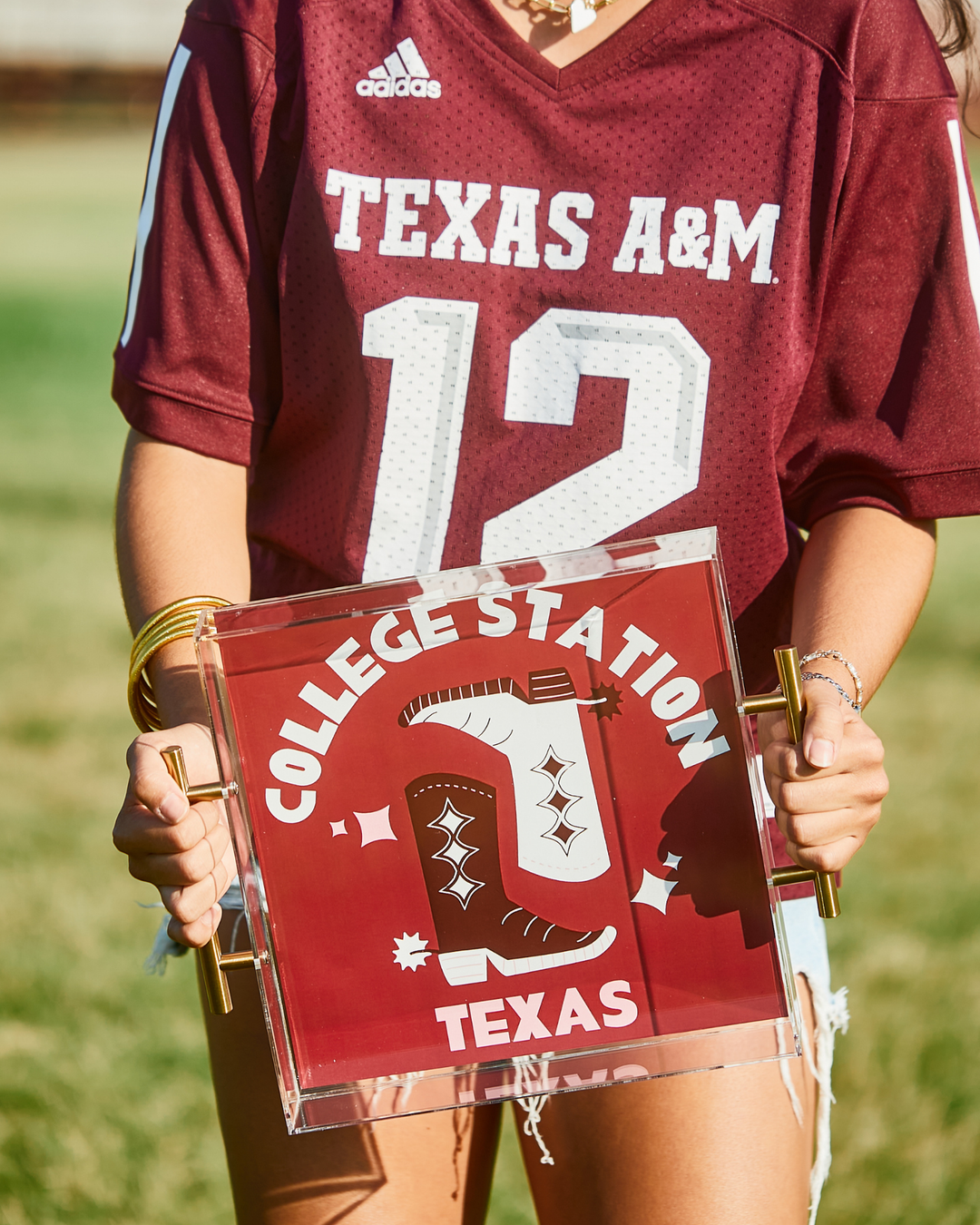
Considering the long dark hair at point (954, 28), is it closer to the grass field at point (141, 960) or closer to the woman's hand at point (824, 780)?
the woman's hand at point (824, 780)

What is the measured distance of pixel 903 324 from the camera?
1.00 metres

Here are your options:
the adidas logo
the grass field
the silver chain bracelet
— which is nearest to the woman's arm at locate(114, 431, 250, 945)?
the adidas logo

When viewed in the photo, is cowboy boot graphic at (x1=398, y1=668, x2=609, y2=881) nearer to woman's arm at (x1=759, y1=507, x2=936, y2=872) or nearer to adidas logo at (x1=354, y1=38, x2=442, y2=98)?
woman's arm at (x1=759, y1=507, x2=936, y2=872)

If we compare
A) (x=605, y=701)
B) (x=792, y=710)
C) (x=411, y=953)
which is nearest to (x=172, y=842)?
(x=411, y=953)

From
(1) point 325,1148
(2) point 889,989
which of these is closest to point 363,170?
(1) point 325,1148

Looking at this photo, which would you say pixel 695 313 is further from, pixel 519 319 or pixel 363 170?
pixel 363 170

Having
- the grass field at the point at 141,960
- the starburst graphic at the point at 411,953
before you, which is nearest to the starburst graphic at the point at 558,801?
the starburst graphic at the point at 411,953

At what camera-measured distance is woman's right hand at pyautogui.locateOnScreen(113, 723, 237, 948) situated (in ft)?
2.65

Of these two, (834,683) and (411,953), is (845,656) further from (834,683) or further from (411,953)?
(411,953)

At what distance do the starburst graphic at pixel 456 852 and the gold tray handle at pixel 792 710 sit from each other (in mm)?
203

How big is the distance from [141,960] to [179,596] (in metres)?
1.94

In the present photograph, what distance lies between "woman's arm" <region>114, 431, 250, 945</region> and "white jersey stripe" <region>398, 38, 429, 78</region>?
344 millimetres

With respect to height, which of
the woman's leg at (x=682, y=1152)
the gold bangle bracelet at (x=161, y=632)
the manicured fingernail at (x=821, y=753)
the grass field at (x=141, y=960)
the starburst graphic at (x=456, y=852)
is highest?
the gold bangle bracelet at (x=161, y=632)

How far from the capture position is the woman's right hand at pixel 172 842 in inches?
31.8
